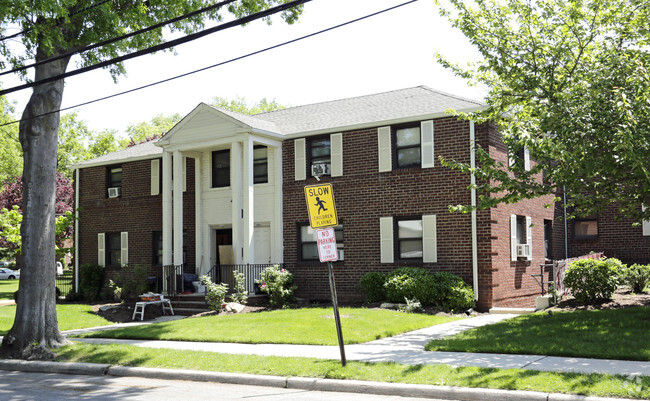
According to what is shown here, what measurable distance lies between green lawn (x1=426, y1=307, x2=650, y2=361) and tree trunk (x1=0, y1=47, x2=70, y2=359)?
24.3 ft

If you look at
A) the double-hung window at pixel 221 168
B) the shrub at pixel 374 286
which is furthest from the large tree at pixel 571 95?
the double-hung window at pixel 221 168

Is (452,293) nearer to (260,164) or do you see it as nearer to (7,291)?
(260,164)

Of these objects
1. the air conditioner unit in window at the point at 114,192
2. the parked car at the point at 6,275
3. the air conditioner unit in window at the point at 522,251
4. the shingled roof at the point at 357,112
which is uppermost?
the shingled roof at the point at 357,112

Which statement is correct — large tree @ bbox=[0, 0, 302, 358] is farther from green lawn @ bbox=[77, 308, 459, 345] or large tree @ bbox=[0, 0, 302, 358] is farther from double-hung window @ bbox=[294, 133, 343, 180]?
double-hung window @ bbox=[294, 133, 343, 180]

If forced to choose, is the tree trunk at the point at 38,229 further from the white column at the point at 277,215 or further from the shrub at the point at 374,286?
the white column at the point at 277,215

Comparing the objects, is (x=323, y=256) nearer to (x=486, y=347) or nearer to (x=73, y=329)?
(x=486, y=347)

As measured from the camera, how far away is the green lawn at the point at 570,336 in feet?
32.3

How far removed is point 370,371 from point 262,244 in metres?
12.8

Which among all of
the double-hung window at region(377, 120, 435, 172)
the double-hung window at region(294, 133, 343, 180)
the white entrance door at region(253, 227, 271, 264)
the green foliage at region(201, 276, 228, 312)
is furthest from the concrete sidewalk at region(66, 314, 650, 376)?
the white entrance door at region(253, 227, 271, 264)

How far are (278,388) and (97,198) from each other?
1952cm

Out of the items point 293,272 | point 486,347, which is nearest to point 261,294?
point 293,272

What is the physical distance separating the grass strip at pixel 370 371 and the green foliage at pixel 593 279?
7347 millimetres

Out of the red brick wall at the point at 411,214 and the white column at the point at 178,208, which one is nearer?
the red brick wall at the point at 411,214

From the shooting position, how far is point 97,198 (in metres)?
26.1
